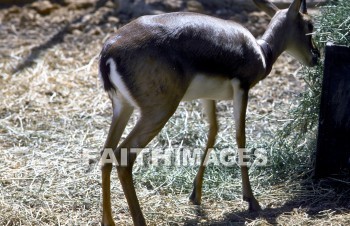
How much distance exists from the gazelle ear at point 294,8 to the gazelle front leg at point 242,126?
94 cm

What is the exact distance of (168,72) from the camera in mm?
4824

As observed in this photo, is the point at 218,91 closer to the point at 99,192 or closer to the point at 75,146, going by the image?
the point at 99,192

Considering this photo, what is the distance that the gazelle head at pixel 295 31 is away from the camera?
5926 millimetres

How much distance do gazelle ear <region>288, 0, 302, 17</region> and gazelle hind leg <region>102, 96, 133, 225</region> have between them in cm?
166

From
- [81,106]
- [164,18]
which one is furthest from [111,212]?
[81,106]

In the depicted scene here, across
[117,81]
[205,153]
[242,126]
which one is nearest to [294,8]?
[242,126]

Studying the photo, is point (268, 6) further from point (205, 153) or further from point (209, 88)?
point (205, 153)

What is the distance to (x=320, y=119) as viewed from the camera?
5.66 m

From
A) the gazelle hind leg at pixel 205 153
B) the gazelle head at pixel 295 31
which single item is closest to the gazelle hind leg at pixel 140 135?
the gazelle hind leg at pixel 205 153

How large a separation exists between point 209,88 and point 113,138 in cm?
77

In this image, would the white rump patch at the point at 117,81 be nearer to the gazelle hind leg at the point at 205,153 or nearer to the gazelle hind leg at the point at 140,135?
the gazelle hind leg at the point at 140,135

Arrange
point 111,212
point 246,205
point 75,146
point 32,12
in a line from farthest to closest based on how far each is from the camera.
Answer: point 32,12, point 75,146, point 246,205, point 111,212

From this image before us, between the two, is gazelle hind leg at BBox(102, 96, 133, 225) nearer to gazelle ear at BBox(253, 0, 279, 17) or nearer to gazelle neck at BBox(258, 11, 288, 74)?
gazelle neck at BBox(258, 11, 288, 74)

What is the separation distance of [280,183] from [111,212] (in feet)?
5.03
